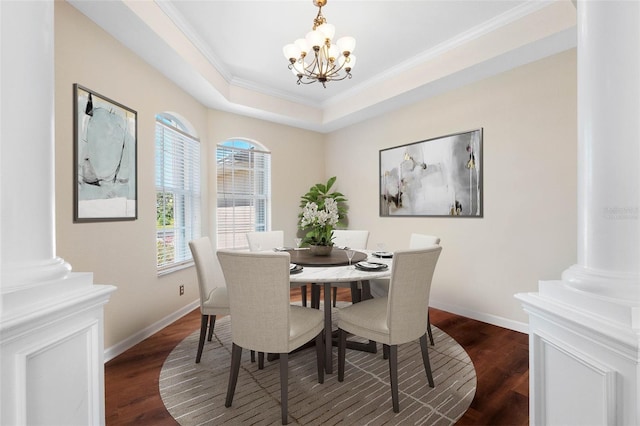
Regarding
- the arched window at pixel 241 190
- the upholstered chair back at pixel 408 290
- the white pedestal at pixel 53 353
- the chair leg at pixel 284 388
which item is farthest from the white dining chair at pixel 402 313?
the arched window at pixel 241 190

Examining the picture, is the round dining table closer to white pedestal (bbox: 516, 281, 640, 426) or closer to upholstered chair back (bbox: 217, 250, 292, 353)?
upholstered chair back (bbox: 217, 250, 292, 353)

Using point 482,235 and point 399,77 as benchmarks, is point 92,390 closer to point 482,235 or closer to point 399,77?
point 482,235

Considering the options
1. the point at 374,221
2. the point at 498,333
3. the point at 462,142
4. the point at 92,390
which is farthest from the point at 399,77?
the point at 92,390

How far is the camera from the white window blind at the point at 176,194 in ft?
10.9

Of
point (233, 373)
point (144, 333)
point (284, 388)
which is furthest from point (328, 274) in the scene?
point (144, 333)

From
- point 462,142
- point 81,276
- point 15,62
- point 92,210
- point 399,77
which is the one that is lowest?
point 81,276

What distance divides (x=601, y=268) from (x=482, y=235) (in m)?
2.54

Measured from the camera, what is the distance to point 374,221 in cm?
459

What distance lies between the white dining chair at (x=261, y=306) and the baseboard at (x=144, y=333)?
1.31 metres

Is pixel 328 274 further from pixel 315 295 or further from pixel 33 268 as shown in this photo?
pixel 33 268

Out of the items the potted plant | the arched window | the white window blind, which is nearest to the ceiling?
the white window blind

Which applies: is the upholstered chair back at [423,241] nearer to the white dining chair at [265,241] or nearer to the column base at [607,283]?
the white dining chair at [265,241]

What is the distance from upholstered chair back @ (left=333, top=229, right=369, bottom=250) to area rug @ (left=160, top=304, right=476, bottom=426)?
137 centimetres

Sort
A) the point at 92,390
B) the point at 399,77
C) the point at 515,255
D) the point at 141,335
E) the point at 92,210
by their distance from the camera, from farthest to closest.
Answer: the point at 399,77, the point at 515,255, the point at 141,335, the point at 92,210, the point at 92,390
